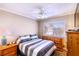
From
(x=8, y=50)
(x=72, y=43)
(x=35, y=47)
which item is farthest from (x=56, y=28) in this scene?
(x=8, y=50)

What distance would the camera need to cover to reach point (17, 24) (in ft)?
4.54

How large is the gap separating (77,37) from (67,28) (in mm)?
243

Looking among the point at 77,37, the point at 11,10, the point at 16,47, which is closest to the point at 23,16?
the point at 11,10

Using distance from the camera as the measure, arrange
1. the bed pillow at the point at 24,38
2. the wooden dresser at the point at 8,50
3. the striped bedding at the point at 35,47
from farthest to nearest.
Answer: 1. the bed pillow at the point at 24,38
2. the striped bedding at the point at 35,47
3. the wooden dresser at the point at 8,50

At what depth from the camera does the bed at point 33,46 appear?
1.24 m

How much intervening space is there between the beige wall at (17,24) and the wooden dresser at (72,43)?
599 mm

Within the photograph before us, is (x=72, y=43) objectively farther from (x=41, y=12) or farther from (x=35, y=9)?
(x=35, y=9)

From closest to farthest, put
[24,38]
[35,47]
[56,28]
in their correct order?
1. [56,28]
2. [35,47]
3. [24,38]

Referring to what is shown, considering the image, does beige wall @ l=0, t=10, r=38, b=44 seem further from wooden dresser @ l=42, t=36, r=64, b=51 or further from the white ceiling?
wooden dresser @ l=42, t=36, r=64, b=51

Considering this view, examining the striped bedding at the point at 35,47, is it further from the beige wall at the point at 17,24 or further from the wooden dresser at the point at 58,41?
the beige wall at the point at 17,24

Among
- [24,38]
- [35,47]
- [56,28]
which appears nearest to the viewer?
[56,28]

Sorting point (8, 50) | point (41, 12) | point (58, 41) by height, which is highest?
point (41, 12)

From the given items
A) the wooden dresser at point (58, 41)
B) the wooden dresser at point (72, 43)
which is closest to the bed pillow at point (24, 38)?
the wooden dresser at point (58, 41)

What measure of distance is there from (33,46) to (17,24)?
0.51m
